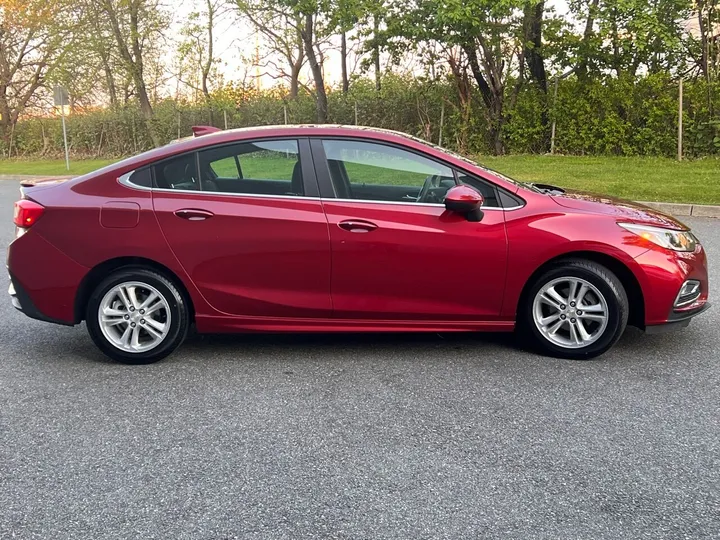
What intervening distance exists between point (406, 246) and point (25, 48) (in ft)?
109

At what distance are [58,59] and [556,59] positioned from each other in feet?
66.4

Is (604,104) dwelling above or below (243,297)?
above

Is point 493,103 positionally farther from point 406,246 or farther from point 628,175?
point 406,246

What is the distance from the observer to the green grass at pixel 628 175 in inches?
464

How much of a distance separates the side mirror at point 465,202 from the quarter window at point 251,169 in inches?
38.7

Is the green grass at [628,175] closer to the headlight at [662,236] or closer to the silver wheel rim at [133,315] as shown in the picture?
the headlight at [662,236]

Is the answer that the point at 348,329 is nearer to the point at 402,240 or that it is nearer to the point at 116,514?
the point at 402,240

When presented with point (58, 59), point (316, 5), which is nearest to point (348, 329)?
point (316, 5)

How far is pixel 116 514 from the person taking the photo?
2697 mm

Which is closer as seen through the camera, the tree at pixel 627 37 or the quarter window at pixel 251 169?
the quarter window at pixel 251 169

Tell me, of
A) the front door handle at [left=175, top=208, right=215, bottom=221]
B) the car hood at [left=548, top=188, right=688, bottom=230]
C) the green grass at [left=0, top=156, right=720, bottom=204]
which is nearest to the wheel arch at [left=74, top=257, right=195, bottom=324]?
the front door handle at [left=175, top=208, right=215, bottom=221]

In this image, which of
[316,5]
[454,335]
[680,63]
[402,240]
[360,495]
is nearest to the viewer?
[360,495]

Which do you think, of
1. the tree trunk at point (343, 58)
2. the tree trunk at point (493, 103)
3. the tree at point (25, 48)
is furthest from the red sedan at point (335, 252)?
the tree at point (25, 48)

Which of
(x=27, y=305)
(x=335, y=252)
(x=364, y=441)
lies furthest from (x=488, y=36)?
(x=364, y=441)
